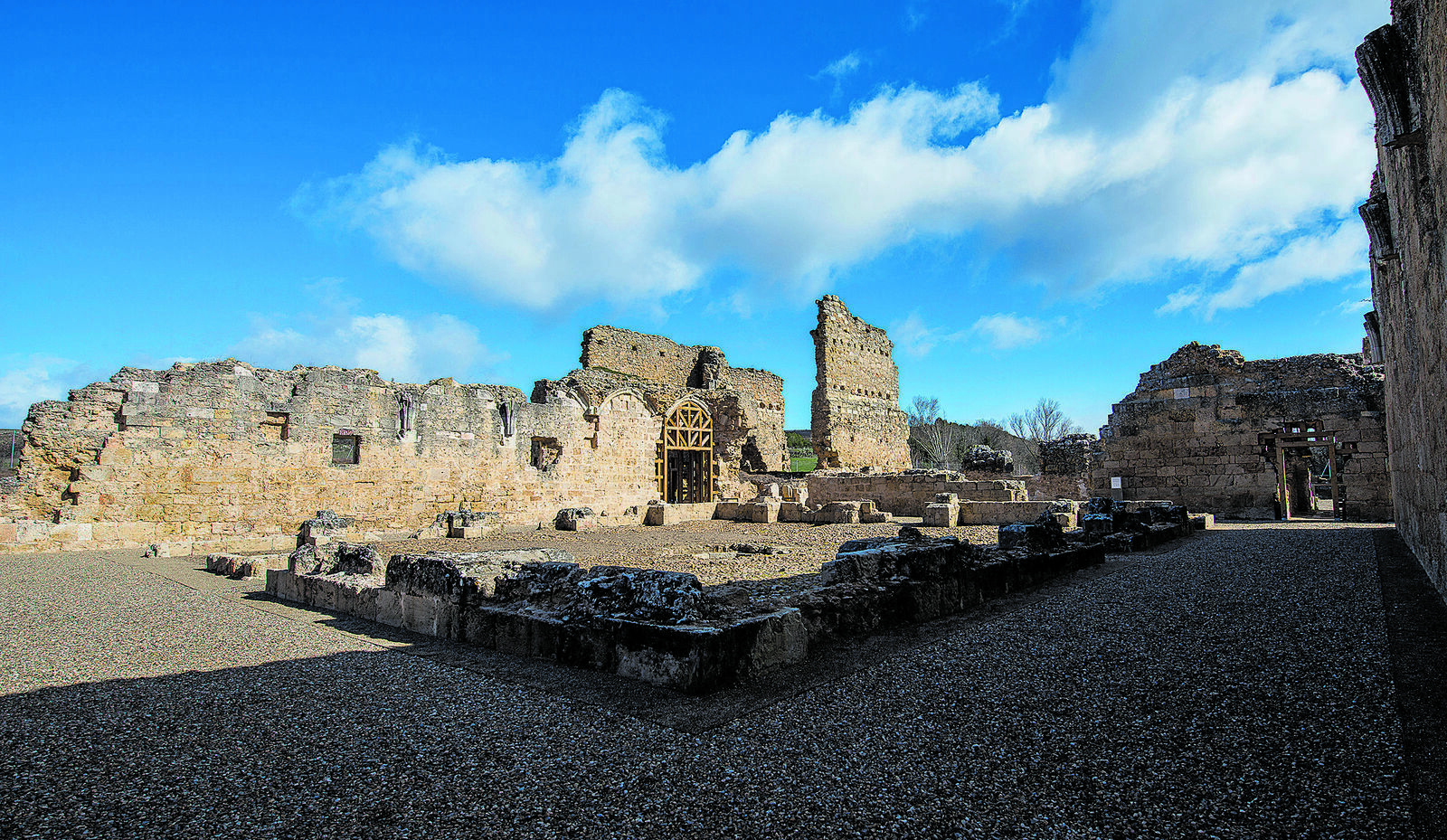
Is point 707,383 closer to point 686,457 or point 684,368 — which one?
point 684,368

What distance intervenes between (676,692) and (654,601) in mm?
565

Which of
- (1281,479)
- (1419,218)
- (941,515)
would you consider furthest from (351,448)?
(1281,479)

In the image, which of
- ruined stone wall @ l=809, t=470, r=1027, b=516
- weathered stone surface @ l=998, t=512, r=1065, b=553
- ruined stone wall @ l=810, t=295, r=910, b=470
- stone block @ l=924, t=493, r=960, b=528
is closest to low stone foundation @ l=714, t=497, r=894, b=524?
ruined stone wall @ l=809, t=470, r=1027, b=516

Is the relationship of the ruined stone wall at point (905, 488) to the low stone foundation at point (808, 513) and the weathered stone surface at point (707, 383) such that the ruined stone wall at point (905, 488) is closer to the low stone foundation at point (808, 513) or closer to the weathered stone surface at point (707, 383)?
the low stone foundation at point (808, 513)

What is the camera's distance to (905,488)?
63.4 ft

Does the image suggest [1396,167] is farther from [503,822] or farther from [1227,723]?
[503,822]

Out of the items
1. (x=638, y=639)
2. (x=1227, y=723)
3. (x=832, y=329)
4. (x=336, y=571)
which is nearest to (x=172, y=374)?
(x=336, y=571)

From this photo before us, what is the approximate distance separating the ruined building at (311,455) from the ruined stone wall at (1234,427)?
11.8 metres

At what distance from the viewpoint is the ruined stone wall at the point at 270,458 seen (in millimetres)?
11547

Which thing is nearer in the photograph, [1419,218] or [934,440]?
[1419,218]

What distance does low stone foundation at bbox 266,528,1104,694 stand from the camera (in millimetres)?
3578

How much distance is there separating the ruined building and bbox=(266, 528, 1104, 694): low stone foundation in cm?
792

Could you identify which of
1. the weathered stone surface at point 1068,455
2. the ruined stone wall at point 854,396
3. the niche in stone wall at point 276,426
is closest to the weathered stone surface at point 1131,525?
the weathered stone surface at point 1068,455

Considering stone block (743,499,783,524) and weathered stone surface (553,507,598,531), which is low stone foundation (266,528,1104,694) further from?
stone block (743,499,783,524)
